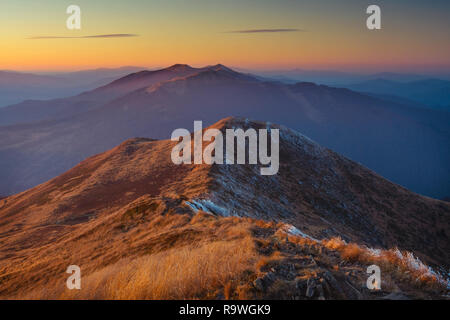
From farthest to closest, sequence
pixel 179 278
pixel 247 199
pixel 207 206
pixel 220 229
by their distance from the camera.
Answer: pixel 247 199 < pixel 207 206 < pixel 220 229 < pixel 179 278

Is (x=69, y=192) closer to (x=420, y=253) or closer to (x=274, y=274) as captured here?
(x=274, y=274)

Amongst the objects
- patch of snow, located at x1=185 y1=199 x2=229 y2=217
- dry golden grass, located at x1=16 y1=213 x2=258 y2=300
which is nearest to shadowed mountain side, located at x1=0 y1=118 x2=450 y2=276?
patch of snow, located at x1=185 y1=199 x2=229 y2=217

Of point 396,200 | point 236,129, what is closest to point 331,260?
point 236,129

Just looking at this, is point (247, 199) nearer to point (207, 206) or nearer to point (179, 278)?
point (207, 206)

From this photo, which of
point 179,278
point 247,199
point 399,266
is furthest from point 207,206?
point 179,278

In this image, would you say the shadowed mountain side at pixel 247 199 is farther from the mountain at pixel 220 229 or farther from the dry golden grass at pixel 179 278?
the dry golden grass at pixel 179 278

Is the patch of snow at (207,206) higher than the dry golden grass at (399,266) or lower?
lower

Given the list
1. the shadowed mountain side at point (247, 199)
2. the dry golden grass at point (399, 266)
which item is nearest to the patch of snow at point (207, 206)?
the shadowed mountain side at point (247, 199)

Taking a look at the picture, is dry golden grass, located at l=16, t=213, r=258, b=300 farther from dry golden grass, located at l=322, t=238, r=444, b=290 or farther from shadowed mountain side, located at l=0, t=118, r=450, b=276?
shadowed mountain side, located at l=0, t=118, r=450, b=276
